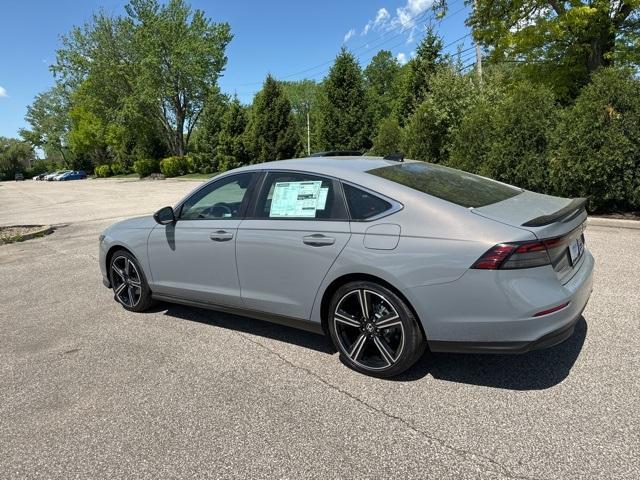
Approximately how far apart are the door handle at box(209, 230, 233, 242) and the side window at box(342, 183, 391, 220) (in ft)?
3.73

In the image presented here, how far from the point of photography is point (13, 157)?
90812 millimetres

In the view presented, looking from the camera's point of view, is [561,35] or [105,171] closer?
[561,35]

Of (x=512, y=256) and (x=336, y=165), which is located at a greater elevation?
(x=336, y=165)

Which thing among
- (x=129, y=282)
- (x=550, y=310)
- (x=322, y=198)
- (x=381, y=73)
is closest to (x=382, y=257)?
(x=322, y=198)

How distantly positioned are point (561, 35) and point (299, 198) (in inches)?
575

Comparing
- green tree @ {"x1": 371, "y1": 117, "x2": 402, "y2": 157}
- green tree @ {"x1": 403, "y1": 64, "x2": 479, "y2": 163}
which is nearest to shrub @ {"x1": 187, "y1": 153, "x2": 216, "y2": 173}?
green tree @ {"x1": 371, "y1": 117, "x2": 402, "y2": 157}

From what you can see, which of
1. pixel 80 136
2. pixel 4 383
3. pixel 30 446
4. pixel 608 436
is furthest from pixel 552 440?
pixel 80 136

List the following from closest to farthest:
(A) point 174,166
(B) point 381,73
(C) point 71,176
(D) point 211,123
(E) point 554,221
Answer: (E) point 554,221, (D) point 211,123, (A) point 174,166, (C) point 71,176, (B) point 381,73

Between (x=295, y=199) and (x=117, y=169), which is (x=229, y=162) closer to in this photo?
(x=117, y=169)

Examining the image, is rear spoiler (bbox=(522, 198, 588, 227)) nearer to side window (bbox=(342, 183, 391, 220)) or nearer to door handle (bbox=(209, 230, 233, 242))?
side window (bbox=(342, 183, 391, 220))

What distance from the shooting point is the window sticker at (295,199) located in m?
3.59

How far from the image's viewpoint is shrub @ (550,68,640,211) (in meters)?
8.31

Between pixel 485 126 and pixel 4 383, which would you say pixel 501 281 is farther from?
pixel 485 126

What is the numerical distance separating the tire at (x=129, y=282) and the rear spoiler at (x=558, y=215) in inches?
146
